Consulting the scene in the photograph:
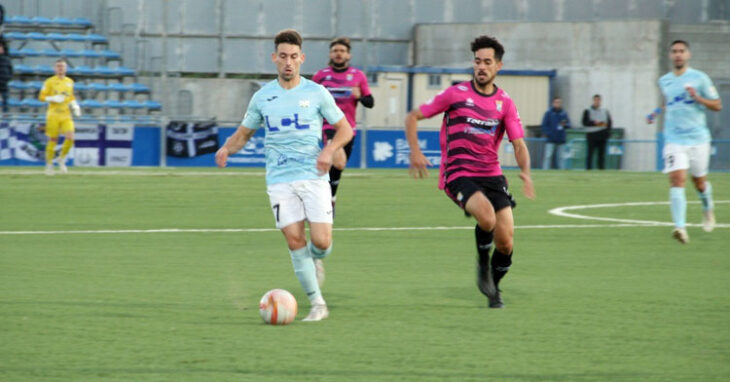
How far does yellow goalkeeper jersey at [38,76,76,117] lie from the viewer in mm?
25672

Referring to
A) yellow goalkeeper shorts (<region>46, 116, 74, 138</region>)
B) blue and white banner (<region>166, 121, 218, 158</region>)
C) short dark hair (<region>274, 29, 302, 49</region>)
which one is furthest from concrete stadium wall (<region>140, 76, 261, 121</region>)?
short dark hair (<region>274, 29, 302, 49</region>)

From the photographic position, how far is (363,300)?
901cm

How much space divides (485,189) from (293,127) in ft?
5.65

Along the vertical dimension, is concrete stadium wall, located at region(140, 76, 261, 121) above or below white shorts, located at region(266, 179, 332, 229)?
below

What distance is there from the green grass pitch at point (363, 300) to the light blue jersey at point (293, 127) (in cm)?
102

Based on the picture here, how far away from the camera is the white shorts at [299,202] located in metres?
8.04

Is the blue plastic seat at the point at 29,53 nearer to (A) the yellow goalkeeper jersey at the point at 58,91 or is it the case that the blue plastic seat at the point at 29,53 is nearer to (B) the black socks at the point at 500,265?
(A) the yellow goalkeeper jersey at the point at 58,91

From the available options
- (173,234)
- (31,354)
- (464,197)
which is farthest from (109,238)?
(31,354)

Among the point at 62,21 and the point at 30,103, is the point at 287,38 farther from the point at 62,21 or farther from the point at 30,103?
the point at 62,21

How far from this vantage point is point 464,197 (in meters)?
8.91

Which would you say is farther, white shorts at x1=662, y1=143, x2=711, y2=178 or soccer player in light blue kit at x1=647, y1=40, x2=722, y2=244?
white shorts at x1=662, y1=143, x2=711, y2=178

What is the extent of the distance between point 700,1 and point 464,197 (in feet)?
116

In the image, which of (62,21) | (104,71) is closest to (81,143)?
(104,71)

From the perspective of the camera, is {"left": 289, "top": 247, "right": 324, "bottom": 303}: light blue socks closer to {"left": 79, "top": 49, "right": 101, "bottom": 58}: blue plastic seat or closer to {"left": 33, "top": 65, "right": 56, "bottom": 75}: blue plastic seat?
{"left": 33, "top": 65, "right": 56, "bottom": 75}: blue plastic seat
